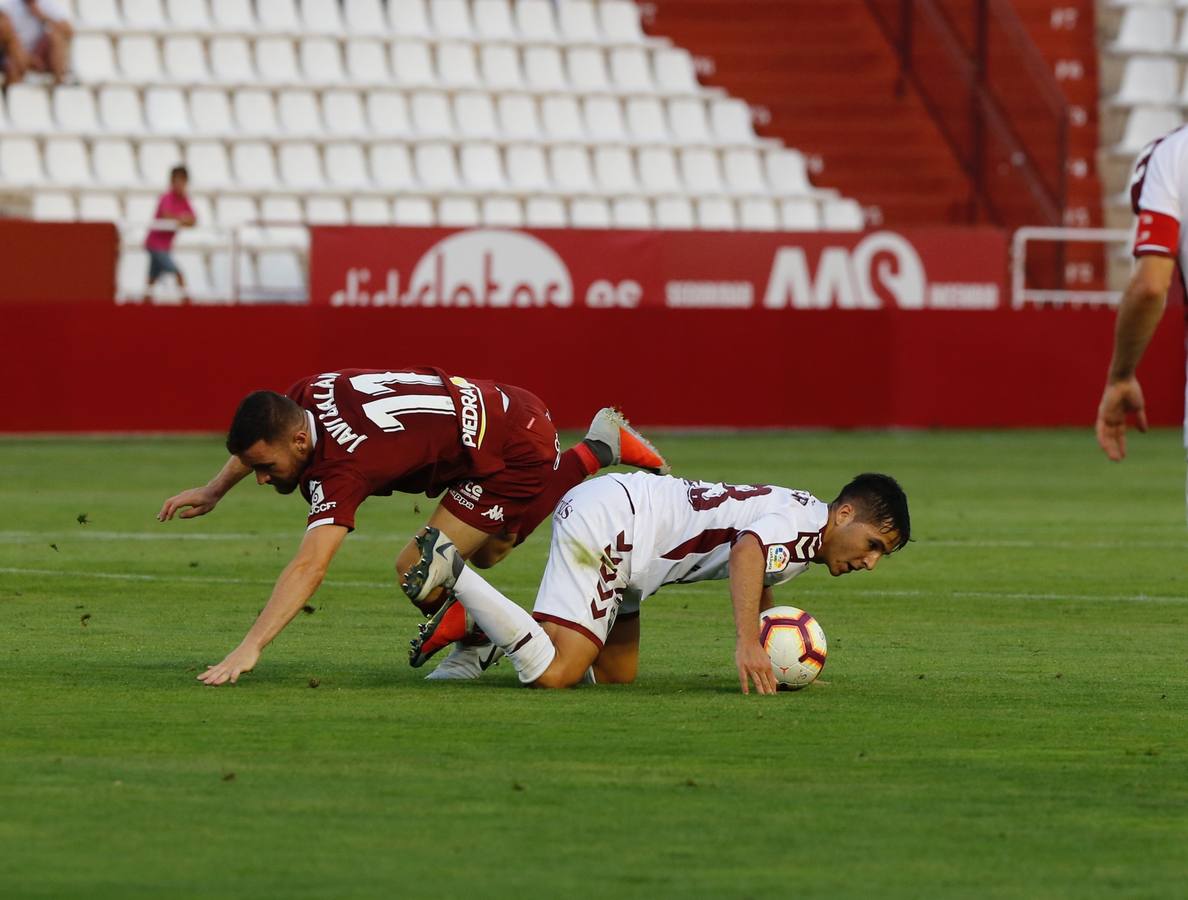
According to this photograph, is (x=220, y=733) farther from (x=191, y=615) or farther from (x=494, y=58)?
(x=494, y=58)

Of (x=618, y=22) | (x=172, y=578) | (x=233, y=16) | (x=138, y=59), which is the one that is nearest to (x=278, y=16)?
(x=233, y=16)

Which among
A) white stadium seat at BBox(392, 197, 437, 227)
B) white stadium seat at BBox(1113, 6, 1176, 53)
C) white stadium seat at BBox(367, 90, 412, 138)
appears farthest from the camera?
white stadium seat at BBox(1113, 6, 1176, 53)

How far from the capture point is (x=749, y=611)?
7.51 m

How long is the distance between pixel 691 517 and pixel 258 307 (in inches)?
606

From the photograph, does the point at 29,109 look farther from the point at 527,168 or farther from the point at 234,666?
the point at 234,666

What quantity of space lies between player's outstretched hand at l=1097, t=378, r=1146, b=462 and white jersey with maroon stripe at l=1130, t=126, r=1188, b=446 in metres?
0.15

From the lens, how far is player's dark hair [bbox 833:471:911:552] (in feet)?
25.4

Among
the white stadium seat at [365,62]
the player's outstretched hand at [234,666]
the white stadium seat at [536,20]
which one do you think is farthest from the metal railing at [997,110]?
the player's outstretched hand at [234,666]

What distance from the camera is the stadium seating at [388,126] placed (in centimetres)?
2620

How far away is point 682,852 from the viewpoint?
5.22 meters

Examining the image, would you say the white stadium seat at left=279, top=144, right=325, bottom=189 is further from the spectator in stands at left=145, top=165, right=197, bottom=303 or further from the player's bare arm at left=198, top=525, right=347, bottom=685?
the player's bare arm at left=198, top=525, right=347, bottom=685

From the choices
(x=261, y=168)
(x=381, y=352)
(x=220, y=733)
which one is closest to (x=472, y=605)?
(x=220, y=733)

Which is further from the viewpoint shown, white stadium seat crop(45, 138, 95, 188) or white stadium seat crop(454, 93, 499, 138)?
white stadium seat crop(454, 93, 499, 138)

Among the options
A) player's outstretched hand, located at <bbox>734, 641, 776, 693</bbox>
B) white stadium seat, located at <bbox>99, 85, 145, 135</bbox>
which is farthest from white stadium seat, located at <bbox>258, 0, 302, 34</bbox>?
player's outstretched hand, located at <bbox>734, 641, 776, 693</bbox>
